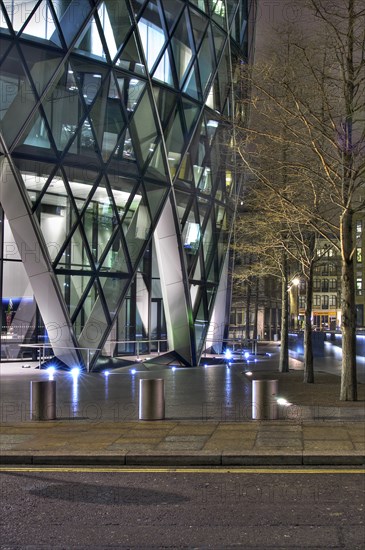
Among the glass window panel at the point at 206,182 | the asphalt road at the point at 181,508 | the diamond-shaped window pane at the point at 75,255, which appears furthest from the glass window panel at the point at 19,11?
the asphalt road at the point at 181,508

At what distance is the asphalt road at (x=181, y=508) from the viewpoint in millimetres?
5371

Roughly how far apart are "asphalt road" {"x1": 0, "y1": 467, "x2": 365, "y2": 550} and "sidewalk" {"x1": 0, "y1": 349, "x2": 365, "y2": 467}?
0.40 metres

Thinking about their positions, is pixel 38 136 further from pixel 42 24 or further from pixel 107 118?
pixel 42 24

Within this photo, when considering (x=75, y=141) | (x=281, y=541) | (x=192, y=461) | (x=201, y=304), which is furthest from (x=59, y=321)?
(x=281, y=541)

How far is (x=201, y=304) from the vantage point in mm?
31109

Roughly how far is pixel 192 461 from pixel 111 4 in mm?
20956

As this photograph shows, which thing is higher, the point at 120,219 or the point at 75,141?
the point at 75,141

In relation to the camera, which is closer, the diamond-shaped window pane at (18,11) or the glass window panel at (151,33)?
the diamond-shaped window pane at (18,11)

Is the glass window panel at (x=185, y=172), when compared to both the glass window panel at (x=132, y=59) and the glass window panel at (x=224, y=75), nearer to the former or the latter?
the glass window panel at (x=132, y=59)

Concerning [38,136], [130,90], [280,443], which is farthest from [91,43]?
[280,443]

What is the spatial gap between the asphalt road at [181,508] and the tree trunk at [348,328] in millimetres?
5862

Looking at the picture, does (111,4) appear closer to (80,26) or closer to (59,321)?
(80,26)

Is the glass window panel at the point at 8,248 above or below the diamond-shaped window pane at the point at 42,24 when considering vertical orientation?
below

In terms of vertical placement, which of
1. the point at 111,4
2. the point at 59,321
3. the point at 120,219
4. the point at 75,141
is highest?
the point at 111,4
